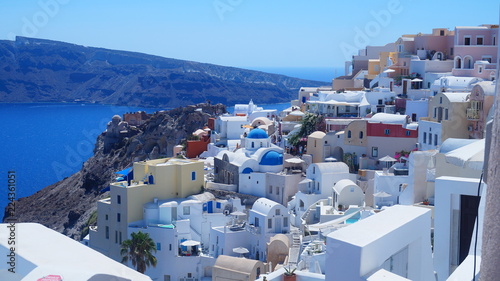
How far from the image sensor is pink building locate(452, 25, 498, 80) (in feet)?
101

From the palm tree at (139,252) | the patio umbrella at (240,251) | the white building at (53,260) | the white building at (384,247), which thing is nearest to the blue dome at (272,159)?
the patio umbrella at (240,251)

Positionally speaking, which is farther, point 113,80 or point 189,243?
point 113,80

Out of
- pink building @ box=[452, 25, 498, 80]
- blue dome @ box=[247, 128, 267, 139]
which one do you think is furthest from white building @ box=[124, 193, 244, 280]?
pink building @ box=[452, 25, 498, 80]

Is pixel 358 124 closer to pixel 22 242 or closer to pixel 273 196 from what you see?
pixel 273 196

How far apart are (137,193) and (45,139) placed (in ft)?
232

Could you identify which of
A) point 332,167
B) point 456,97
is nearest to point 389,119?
point 332,167

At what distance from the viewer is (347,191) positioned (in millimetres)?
23188

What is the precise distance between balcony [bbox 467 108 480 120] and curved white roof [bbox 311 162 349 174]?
4.71 meters

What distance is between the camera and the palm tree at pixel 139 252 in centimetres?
2133

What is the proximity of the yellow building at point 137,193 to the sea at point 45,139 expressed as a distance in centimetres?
2606

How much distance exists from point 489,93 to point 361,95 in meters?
10.4

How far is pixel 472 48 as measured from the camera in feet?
103

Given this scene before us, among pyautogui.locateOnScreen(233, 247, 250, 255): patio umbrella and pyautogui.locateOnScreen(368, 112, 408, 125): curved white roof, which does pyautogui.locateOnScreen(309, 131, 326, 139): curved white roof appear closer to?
pyautogui.locateOnScreen(368, 112, 408, 125): curved white roof

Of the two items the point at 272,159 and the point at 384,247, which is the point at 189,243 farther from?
the point at 384,247
